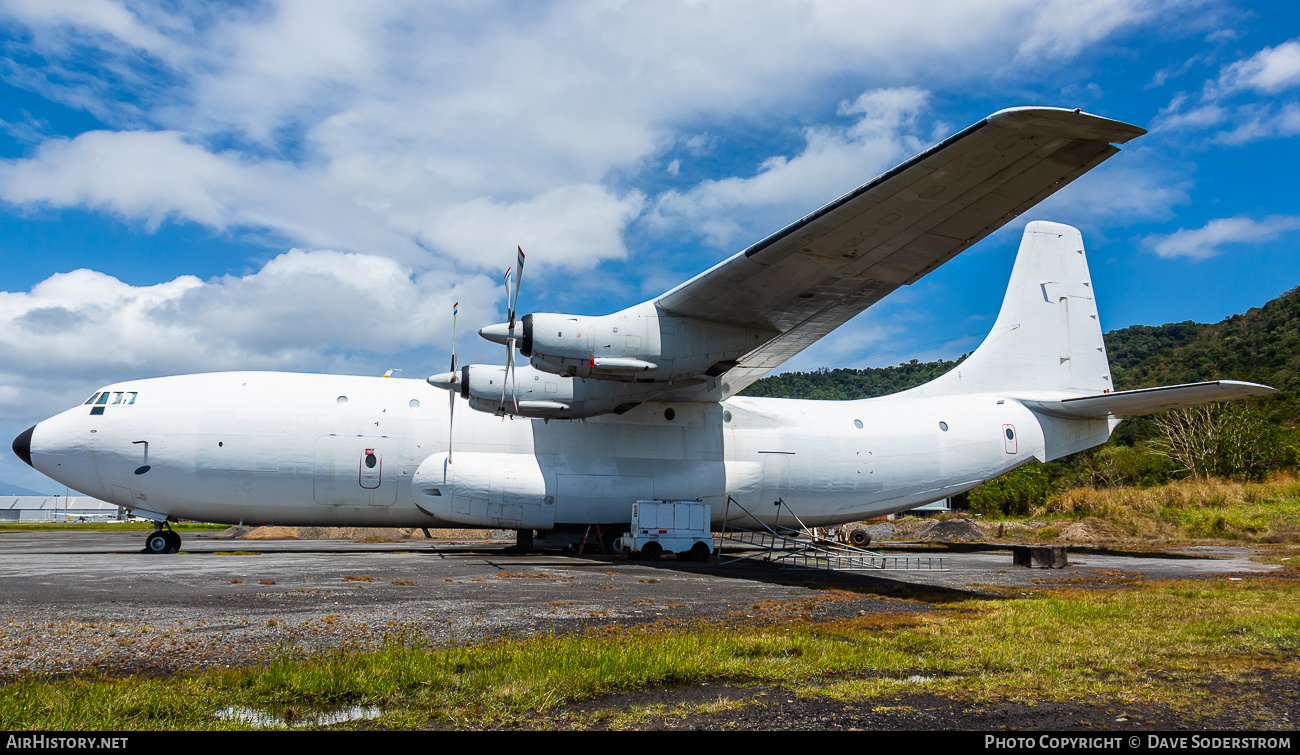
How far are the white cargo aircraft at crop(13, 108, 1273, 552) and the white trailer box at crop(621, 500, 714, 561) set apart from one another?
0.62 metres

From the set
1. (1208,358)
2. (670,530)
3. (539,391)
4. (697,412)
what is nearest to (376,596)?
(539,391)

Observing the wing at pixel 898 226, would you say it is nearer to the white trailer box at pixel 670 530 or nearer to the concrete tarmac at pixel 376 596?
the white trailer box at pixel 670 530

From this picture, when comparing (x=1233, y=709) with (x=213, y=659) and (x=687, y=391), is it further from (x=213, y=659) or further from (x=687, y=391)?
(x=687, y=391)

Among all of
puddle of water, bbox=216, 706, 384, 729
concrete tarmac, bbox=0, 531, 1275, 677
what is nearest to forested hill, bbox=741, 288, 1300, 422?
concrete tarmac, bbox=0, 531, 1275, 677

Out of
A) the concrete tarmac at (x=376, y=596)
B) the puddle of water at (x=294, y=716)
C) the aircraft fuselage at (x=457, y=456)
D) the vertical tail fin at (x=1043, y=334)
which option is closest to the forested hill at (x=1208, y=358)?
the vertical tail fin at (x=1043, y=334)

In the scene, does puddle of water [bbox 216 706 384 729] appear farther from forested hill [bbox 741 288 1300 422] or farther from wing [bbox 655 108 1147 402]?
forested hill [bbox 741 288 1300 422]

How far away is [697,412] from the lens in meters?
17.2

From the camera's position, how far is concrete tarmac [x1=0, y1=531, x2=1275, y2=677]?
18.1 ft

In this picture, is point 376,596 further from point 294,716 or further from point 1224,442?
point 1224,442

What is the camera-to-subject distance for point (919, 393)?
1983 centimetres

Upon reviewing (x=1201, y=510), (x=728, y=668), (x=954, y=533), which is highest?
(x=1201, y=510)

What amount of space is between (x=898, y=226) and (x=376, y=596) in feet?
29.3

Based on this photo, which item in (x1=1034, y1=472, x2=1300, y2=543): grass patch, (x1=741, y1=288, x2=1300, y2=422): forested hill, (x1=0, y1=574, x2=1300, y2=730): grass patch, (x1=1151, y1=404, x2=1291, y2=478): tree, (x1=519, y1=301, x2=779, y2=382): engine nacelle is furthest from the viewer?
(x1=741, y1=288, x2=1300, y2=422): forested hill

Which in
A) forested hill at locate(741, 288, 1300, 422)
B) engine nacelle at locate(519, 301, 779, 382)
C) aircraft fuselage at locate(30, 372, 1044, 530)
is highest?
forested hill at locate(741, 288, 1300, 422)
